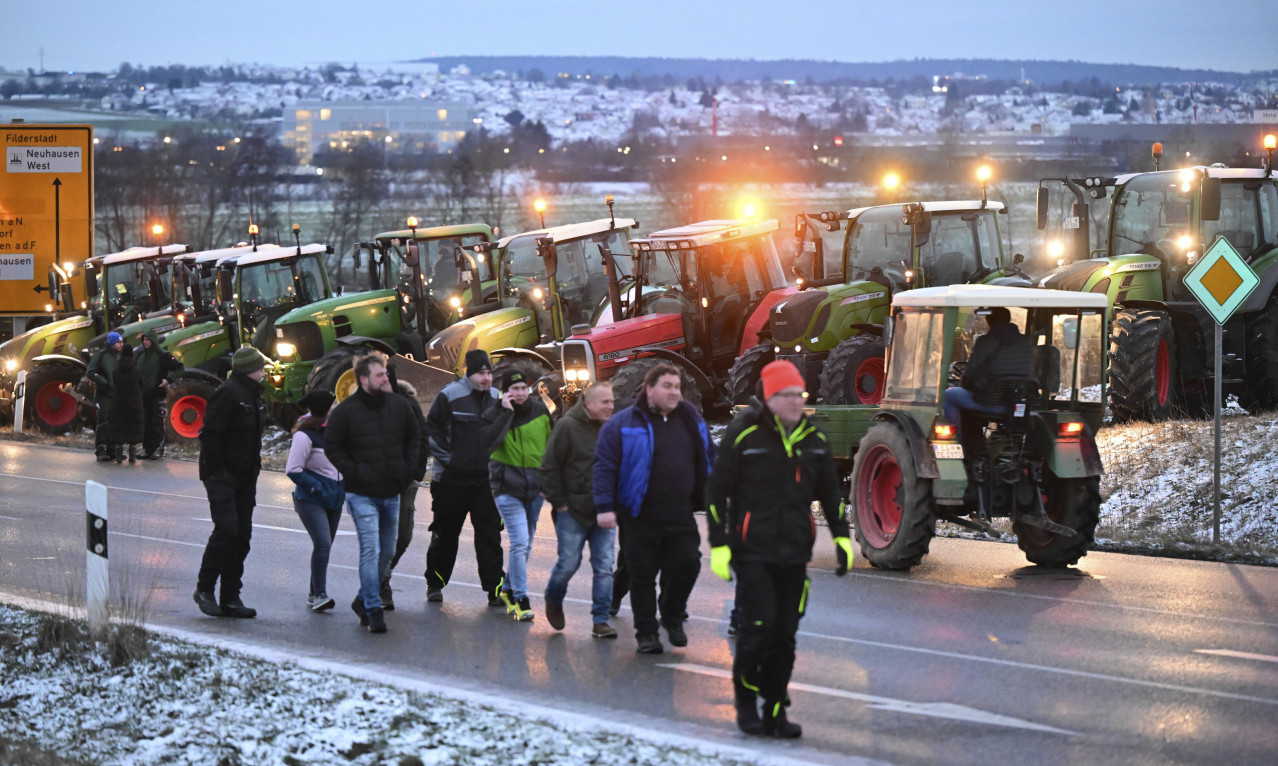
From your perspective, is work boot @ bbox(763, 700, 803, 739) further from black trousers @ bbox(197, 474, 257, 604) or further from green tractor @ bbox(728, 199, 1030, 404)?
green tractor @ bbox(728, 199, 1030, 404)

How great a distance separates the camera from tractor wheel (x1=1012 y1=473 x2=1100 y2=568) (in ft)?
41.0

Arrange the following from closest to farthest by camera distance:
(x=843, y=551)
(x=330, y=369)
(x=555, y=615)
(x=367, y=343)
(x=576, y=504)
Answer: (x=843, y=551) → (x=576, y=504) → (x=555, y=615) → (x=330, y=369) → (x=367, y=343)

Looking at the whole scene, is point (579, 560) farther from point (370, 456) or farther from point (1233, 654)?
point (1233, 654)

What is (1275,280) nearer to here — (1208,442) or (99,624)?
(1208,442)

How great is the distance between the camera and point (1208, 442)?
17203 millimetres

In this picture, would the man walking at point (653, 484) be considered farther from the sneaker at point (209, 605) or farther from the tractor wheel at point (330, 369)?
the tractor wheel at point (330, 369)

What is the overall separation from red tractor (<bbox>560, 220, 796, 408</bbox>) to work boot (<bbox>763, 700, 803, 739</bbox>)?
1273 centimetres

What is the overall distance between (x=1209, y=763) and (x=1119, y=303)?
44.3 ft

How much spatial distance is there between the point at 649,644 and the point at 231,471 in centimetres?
334

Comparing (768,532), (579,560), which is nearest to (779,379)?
(768,532)

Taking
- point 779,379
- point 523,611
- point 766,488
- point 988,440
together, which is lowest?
point 523,611

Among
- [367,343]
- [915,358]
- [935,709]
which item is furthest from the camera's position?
[367,343]

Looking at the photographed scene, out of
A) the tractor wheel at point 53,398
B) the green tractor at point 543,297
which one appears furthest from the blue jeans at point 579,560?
the tractor wheel at point 53,398

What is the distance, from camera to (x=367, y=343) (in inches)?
1013
